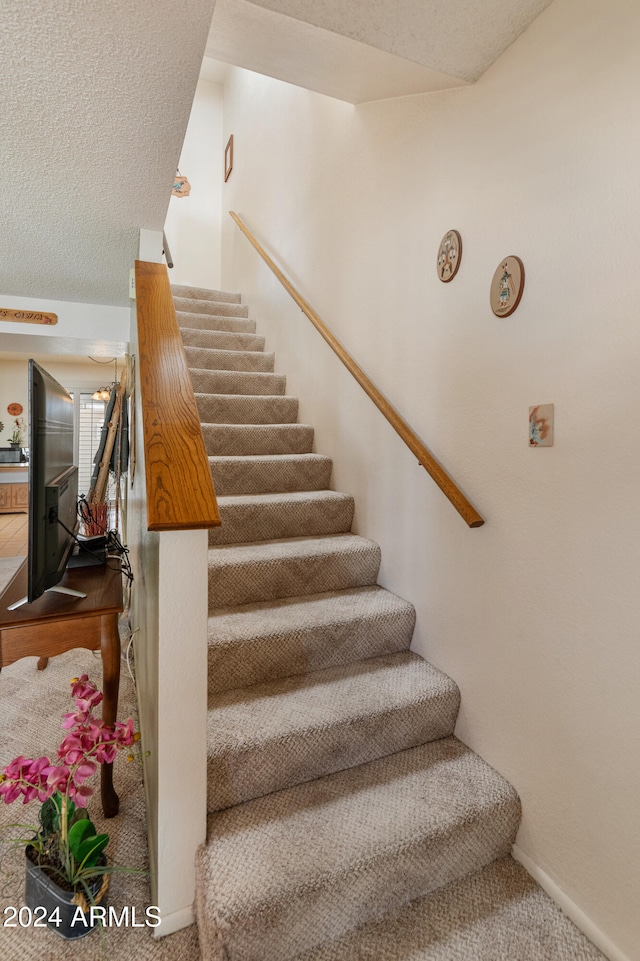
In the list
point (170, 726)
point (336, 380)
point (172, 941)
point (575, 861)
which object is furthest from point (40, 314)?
point (575, 861)

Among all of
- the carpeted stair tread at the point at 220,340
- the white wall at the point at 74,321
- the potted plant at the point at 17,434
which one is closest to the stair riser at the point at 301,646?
the carpeted stair tread at the point at 220,340

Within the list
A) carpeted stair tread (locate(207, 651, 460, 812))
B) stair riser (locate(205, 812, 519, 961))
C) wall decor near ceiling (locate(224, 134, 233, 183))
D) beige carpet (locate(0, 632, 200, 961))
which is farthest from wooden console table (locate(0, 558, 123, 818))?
wall decor near ceiling (locate(224, 134, 233, 183))

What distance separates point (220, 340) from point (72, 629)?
7.95ft

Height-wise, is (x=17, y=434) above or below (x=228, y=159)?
below

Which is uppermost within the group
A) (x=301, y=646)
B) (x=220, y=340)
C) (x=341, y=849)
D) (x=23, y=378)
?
(x=23, y=378)

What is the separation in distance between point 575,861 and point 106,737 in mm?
1263

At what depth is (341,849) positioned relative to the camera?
48.6 inches

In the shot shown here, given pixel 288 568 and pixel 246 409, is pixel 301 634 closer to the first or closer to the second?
pixel 288 568

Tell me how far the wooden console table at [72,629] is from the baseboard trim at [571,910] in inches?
50.8

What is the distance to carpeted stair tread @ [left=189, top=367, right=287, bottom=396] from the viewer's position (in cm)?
286

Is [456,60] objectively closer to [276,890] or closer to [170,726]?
[170,726]

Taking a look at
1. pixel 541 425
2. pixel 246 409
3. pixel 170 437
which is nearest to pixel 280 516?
pixel 246 409

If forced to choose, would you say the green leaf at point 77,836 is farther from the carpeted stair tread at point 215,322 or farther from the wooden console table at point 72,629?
the carpeted stair tread at point 215,322

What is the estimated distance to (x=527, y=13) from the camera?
4.25 ft
